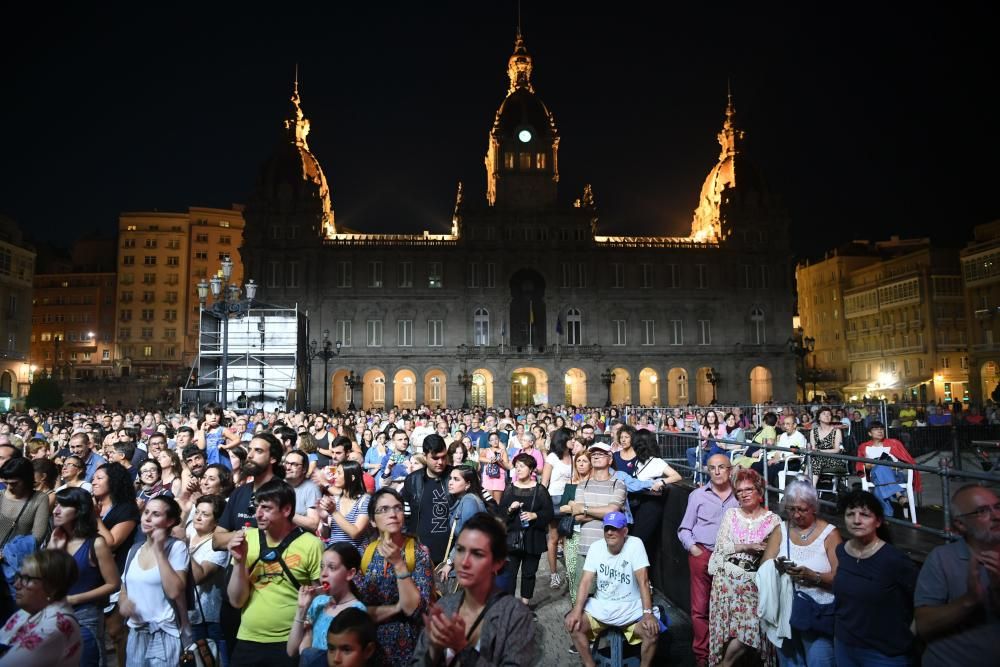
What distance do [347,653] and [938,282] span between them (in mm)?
64823

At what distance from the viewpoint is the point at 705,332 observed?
181 feet

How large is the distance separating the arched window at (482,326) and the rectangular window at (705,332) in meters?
17.0

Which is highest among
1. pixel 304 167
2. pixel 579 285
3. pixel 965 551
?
pixel 304 167

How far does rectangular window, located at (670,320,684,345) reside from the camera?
54812 millimetres

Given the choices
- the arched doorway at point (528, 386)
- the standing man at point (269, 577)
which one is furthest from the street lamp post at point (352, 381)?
the standing man at point (269, 577)

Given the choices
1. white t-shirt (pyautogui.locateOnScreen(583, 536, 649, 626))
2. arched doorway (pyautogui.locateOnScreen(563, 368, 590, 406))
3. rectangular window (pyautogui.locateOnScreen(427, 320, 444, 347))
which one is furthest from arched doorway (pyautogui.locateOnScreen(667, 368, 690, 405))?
white t-shirt (pyautogui.locateOnScreen(583, 536, 649, 626))

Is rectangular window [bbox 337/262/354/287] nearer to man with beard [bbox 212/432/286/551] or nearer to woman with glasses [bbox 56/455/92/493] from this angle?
woman with glasses [bbox 56/455/92/493]

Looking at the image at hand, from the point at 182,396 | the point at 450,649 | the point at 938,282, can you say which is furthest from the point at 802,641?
the point at 938,282

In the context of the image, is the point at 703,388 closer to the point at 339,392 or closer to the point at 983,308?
the point at 983,308

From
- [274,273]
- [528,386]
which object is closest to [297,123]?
[274,273]

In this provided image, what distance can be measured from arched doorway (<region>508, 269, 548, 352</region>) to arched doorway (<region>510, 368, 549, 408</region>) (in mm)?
2496

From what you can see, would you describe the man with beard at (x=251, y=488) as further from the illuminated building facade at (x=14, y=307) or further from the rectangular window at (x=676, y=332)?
the illuminated building facade at (x=14, y=307)

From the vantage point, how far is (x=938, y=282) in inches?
2218

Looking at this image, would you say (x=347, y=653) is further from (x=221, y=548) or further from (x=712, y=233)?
(x=712, y=233)
